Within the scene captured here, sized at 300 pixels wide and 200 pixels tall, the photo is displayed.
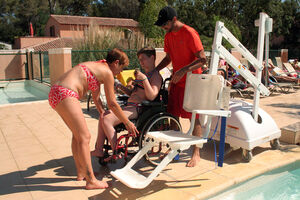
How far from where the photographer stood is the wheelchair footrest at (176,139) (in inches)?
107

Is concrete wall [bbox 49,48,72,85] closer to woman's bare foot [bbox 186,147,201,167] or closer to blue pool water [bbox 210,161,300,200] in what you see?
woman's bare foot [bbox 186,147,201,167]

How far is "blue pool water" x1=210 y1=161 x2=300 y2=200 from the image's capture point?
2.98 metres

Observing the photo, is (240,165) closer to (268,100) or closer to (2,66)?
(268,100)

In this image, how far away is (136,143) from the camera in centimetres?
337

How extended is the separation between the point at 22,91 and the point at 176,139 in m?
12.4

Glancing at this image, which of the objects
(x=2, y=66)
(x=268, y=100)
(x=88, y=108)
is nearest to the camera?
(x=88, y=108)

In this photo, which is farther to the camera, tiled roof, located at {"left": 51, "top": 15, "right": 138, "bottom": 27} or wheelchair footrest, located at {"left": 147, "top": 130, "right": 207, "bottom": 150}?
tiled roof, located at {"left": 51, "top": 15, "right": 138, "bottom": 27}

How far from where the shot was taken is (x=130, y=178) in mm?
→ 2744

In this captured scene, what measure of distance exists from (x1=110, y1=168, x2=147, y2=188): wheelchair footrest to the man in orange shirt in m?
0.91

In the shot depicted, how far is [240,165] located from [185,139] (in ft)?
3.41

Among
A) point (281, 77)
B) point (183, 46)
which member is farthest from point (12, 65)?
point (183, 46)

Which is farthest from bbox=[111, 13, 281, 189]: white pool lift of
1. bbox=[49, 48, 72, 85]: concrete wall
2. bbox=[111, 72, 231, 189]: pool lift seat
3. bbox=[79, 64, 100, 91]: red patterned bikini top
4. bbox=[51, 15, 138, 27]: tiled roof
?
bbox=[51, 15, 138, 27]: tiled roof

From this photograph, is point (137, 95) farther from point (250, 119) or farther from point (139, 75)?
point (250, 119)

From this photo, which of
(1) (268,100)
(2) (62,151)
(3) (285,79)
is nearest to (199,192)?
(2) (62,151)
